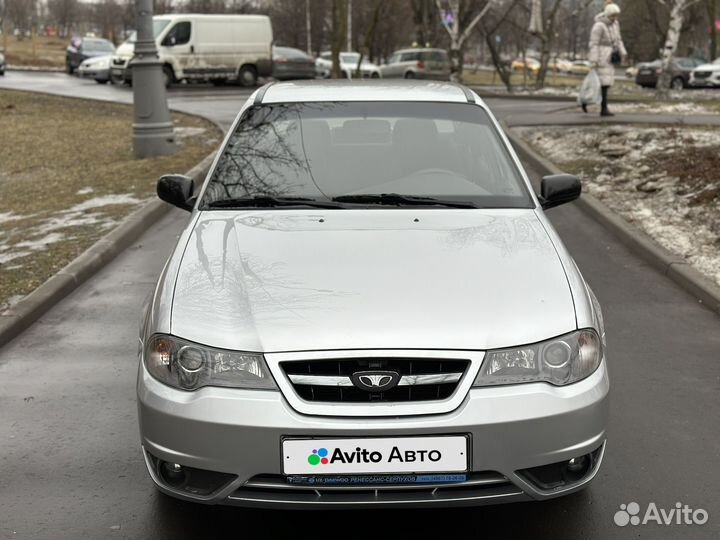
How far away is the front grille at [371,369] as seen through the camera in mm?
2979

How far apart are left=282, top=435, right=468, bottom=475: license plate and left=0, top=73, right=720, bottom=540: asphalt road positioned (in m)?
0.53

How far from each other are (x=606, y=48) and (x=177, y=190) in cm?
1312

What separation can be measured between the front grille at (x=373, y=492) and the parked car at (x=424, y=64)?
110 ft

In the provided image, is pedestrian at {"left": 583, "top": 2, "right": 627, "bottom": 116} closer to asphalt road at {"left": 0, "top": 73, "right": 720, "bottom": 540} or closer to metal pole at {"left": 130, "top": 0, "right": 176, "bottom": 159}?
metal pole at {"left": 130, "top": 0, "right": 176, "bottom": 159}

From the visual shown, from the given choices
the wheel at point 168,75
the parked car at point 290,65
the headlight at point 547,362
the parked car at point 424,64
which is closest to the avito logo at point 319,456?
the headlight at point 547,362

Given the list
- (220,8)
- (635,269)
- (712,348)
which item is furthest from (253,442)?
(220,8)

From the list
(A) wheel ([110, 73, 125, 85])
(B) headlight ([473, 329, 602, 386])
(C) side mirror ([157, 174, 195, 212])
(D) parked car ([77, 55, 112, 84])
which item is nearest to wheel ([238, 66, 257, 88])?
(A) wheel ([110, 73, 125, 85])

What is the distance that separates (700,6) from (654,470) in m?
57.7

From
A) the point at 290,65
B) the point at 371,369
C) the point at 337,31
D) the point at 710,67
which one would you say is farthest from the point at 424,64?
the point at 371,369

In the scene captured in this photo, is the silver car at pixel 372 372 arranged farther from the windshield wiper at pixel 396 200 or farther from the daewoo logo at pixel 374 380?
the windshield wiper at pixel 396 200

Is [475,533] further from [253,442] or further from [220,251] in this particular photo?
[220,251]

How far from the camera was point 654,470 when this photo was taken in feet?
12.6

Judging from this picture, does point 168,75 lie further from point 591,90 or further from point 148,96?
point 148,96

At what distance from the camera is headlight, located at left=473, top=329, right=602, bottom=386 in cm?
303
